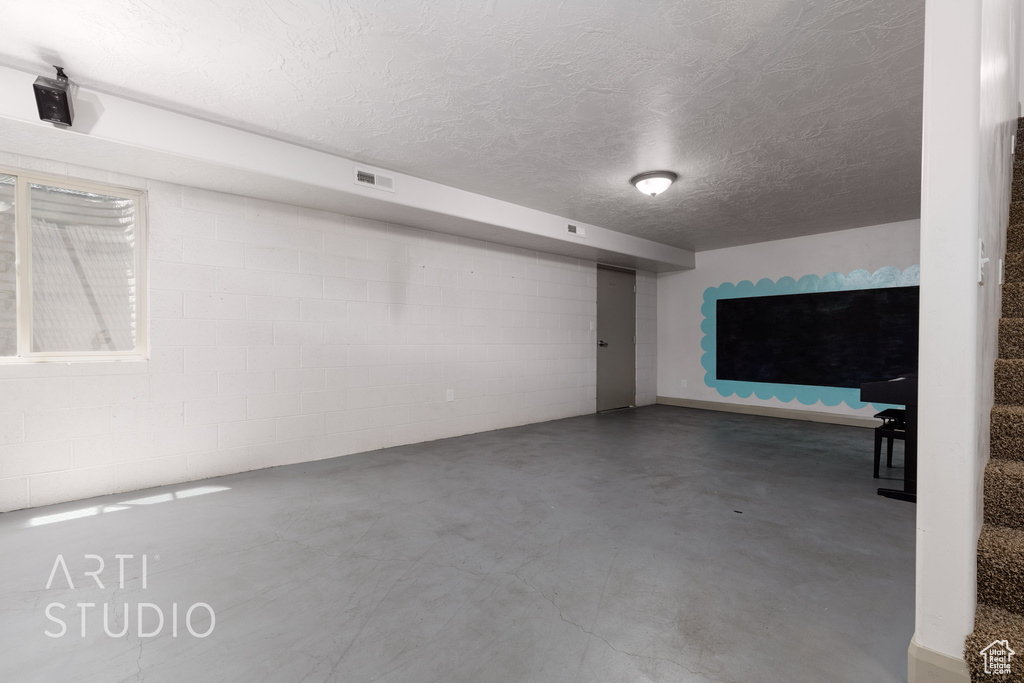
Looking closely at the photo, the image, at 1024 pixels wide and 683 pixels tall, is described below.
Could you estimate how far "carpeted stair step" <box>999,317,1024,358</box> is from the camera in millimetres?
1971

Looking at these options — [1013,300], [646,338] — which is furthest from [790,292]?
[1013,300]

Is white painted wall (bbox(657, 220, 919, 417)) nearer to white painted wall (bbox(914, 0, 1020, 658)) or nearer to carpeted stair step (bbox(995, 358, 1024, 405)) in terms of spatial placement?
carpeted stair step (bbox(995, 358, 1024, 405))

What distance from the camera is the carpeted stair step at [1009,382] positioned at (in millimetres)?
1818

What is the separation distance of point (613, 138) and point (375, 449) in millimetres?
3593

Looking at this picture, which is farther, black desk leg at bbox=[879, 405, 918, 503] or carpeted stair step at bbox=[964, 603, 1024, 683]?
black desk leg at bbox=[879, 405, 918, 503]

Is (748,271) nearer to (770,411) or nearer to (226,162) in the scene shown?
(770,411)

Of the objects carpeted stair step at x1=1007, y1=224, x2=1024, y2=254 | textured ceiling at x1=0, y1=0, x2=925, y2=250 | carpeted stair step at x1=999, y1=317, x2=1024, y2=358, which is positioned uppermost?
textured ceiling at x1=0, y1=0, x2=925, y2=250

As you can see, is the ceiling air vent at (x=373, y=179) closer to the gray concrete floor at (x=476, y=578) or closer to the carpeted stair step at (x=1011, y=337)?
the gray concrete floor at (x=476, y=578)

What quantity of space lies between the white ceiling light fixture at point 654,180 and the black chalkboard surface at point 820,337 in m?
3.45

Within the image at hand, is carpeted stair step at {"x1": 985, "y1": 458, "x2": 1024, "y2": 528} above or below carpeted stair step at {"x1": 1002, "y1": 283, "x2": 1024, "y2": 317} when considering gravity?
below

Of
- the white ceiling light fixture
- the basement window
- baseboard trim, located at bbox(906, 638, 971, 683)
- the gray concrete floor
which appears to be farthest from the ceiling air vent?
baseboard trim, located at bbox(906, 638, 971, 683)

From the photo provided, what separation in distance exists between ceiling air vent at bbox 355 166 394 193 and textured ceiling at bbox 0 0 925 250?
0.35 ft

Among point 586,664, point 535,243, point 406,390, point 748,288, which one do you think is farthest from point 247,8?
point 748,288

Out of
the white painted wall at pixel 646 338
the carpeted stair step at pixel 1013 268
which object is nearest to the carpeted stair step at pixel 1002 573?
the carpeted stair step at pixel 1013 268
